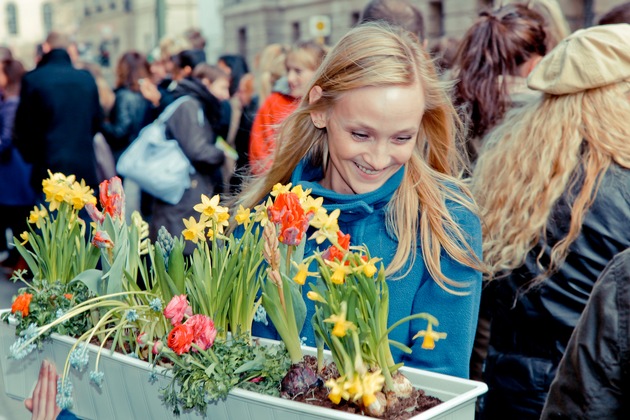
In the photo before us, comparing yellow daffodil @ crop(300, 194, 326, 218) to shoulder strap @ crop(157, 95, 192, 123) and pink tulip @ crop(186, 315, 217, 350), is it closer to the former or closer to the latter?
pink tulip @ crop(186, 315, 217, 350)

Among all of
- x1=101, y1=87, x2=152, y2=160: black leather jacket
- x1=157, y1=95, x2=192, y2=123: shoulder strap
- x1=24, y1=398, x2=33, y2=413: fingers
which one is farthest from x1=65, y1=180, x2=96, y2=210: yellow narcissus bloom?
x1=101, y1=87, x2=152, y2=160: black leather jacket

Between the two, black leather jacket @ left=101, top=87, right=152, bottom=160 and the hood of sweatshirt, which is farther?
black leather jacket @ left=101, top=87, right=152, bottom=160

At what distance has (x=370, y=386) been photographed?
125 cm

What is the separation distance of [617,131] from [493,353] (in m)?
0.80

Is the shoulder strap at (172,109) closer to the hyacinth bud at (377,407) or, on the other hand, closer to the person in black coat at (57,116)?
the person in black coat at (57,116)

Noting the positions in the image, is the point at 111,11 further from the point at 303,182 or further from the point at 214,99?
the point at 303,182

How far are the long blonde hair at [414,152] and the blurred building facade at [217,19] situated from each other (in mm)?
699

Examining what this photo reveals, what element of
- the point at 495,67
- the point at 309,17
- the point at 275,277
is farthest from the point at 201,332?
the point at 309,17

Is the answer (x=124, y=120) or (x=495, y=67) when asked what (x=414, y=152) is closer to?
(x=495, y=67)

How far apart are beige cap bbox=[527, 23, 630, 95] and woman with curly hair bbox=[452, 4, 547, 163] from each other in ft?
2.87

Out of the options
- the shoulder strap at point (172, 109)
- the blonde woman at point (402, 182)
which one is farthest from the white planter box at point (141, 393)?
the shoulder strap at point (172, 109)

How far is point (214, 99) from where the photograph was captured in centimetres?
656

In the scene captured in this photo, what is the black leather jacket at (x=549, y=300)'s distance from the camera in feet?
8.27

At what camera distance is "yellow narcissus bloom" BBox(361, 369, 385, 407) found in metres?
1.24
